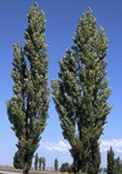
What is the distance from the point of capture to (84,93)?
1805 inches

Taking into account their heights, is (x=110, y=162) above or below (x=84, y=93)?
above

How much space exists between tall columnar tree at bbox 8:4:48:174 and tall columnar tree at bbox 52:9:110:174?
4.62 feet

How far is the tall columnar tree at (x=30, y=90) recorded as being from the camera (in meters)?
45.6

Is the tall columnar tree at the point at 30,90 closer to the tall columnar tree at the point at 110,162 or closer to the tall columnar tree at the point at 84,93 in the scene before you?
the tall columnar tree at the point at 84,93

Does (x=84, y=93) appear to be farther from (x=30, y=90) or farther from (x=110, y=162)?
(x=110, y=162)

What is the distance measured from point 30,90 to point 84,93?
14.6ft

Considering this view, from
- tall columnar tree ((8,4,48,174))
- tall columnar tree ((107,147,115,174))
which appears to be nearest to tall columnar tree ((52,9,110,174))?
tall columnar tree ((8,4,48,174))

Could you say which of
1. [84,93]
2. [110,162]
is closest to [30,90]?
[84,93]

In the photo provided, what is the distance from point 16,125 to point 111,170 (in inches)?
1961

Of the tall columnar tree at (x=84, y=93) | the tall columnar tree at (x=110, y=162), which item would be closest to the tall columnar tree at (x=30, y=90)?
the tall columnar tree at (x=84, y=93)

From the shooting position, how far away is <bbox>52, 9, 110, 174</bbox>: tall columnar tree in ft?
147

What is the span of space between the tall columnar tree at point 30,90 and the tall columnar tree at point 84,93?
141 centimetres

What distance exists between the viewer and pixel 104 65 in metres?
47.3

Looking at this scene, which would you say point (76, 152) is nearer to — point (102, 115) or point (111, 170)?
point (102, 115)
